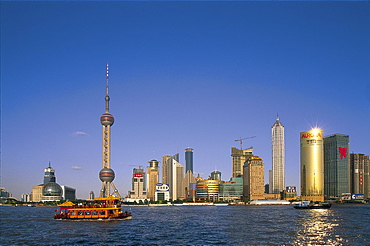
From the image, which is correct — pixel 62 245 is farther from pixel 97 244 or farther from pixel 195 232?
pixel 195 232

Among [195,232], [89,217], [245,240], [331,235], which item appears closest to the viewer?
[245,240]

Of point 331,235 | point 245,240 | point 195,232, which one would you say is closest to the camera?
point 245,240

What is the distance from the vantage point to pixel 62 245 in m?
81.8

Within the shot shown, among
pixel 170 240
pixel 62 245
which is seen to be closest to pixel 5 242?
pixel 62 245

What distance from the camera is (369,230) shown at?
107625mm

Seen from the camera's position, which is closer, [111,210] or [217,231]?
[217,231]

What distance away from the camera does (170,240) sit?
88.5 m

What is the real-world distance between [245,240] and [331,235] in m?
22.6

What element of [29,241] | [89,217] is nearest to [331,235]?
[29,241]

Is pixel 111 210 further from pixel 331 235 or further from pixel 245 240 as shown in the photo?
pixel 331 235

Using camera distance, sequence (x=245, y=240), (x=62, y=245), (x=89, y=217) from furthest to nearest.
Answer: (x=89, y=217)
(x=245, y=240)
(x=62, y=245)

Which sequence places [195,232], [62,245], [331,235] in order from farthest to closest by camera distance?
[195,232] < [331,235] < [62,245]

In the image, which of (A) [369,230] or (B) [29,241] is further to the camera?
(A) [369,230]

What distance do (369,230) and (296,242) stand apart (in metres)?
→ 35.3
